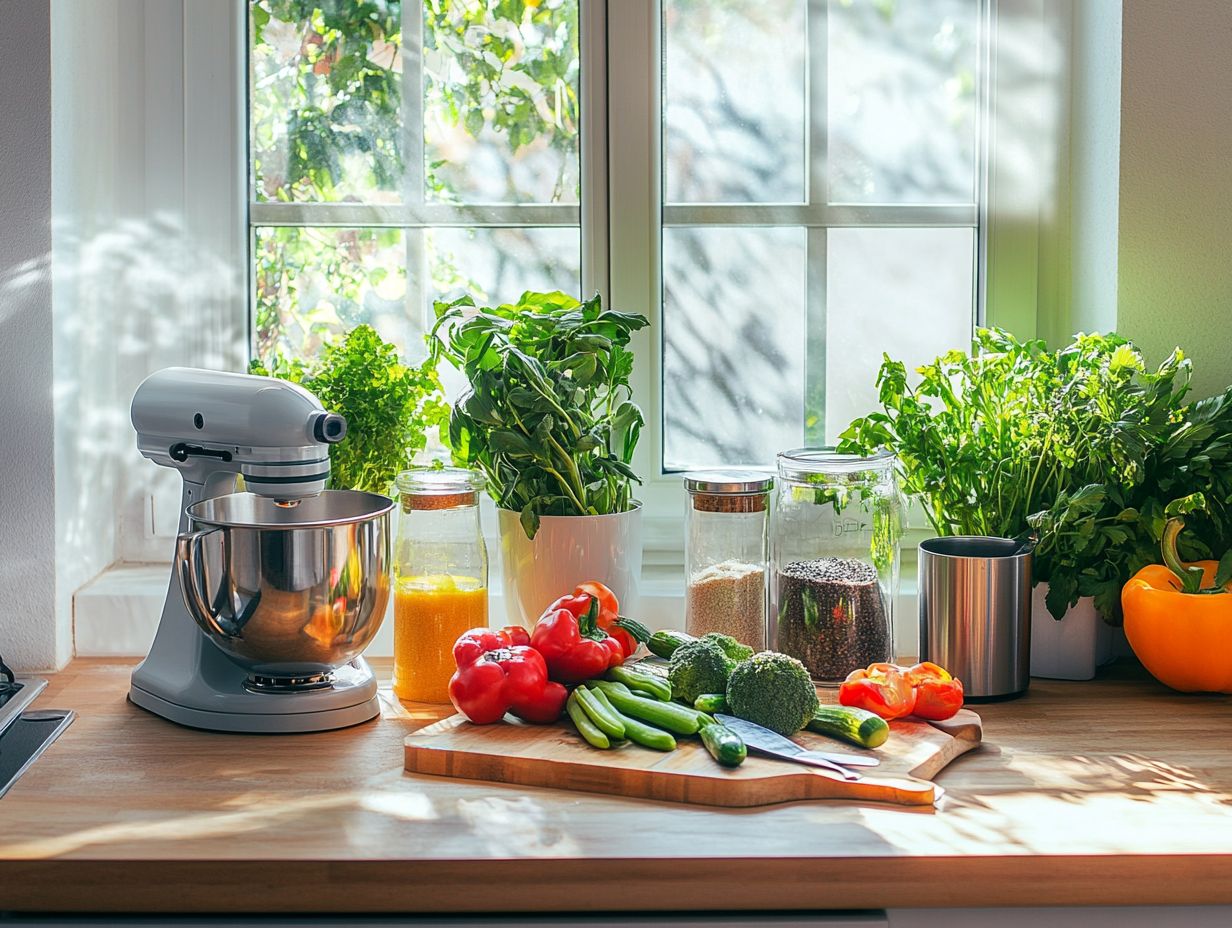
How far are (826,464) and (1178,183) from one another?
598mm

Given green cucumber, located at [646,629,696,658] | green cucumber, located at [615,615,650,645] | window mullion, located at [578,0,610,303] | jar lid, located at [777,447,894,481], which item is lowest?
green cucumber, located at [646,629,696,658]

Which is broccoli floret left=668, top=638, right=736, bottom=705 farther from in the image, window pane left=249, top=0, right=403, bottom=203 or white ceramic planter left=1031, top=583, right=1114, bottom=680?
window pane left=249, top=0, right=403, bottom=203

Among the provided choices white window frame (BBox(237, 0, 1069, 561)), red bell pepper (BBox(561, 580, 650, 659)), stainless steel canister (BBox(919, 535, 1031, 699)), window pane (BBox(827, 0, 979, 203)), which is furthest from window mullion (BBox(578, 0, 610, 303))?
stainless steel canister (BBox(919, 535, 1031, 699))

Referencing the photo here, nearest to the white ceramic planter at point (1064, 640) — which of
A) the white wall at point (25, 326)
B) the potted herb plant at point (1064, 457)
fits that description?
the potted herb plant at point (1064, 457)

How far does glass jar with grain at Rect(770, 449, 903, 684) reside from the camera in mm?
1454

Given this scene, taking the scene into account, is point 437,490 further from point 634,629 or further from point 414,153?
point 414,153

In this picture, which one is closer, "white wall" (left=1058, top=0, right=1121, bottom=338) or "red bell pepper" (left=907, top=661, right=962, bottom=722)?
"red bell pepper" (left=907, top=661, right=962, bottom=722)

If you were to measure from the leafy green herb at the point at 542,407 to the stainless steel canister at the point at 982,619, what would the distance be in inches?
15.5

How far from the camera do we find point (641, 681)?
A: 1332 millimetres

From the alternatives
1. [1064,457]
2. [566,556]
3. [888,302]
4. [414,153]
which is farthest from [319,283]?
[1064,457]

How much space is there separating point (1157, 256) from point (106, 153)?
1396mm

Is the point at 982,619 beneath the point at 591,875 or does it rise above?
above

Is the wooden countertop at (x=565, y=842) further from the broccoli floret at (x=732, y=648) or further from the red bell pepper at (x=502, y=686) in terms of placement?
the broccoli floret at (x=732, y=648)

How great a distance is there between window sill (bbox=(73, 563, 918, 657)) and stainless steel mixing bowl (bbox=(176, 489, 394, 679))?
302 mm
